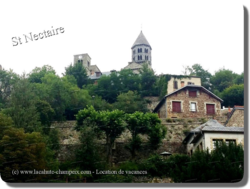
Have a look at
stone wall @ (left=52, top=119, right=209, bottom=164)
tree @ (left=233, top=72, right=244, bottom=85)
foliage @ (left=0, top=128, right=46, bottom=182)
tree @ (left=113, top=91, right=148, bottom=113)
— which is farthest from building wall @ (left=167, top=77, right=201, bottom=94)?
foliage @ (left=0, top=128, right=46, bottom=182)

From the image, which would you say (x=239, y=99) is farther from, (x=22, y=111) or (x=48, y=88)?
(x=22, y=111)

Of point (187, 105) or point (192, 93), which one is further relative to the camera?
point (192, 93)

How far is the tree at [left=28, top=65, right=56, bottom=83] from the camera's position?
48.9 m

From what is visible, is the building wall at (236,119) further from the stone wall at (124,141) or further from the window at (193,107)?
the window at (193,107)

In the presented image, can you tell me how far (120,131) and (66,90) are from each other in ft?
37.1

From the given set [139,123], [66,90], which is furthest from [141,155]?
[66,90]

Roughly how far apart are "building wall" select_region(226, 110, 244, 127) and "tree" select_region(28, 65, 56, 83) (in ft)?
79.5

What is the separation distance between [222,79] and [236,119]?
22591 millimetres

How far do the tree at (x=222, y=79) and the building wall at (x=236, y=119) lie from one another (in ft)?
66.4

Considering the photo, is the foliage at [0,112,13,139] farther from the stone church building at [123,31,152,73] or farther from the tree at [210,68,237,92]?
the stone church building at [123,31,152,73]

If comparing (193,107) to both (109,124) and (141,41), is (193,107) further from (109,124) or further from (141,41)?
(141,41)

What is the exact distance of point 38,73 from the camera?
50.8m

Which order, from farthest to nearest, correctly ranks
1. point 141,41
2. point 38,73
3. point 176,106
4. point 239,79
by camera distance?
1. point 141,41
2. point 239,79
3. point 38,73
4. point 176,106

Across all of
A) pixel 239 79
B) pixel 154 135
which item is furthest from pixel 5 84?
pixel 239 79
